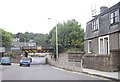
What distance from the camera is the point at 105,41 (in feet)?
131

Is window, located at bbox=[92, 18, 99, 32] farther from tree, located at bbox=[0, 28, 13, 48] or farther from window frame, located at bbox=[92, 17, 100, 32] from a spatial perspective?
Answer: tree, located at bbox=[0, 28, 13, 48]

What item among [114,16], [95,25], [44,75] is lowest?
[44,75]

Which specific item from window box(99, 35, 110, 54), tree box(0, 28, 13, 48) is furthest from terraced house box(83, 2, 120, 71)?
tree box(0, 28, 13, 48)

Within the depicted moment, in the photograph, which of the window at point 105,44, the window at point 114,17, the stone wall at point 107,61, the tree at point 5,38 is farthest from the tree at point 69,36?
the tree at point 5,38

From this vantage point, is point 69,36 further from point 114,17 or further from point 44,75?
point 44,75

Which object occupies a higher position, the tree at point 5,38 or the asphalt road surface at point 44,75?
the tree at point 5,38

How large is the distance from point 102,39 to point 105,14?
3.36 metres

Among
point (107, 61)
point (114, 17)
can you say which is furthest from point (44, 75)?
point (114, 17)

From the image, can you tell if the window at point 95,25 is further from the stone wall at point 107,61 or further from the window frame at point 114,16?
the stone wall at point 107,61

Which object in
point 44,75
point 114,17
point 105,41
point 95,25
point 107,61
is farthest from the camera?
point 95,25

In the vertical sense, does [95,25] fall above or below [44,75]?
above

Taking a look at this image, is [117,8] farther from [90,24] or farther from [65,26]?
[65,26]

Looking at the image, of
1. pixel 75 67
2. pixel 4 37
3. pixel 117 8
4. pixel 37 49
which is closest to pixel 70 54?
pixel 75 67

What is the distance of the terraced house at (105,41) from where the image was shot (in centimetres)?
2956
